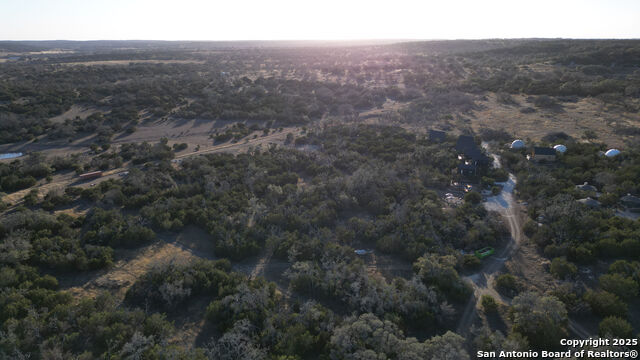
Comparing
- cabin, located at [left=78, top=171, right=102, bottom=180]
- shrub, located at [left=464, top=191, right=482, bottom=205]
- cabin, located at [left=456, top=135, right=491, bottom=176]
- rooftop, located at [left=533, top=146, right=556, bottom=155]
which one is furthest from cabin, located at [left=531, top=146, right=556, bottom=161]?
cabin, located at [left=78, top=171, right=102, bottom=180]

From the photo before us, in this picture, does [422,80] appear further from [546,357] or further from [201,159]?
[546,357]

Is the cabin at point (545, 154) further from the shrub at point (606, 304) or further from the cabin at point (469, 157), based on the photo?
the shrub at point (606, 304)

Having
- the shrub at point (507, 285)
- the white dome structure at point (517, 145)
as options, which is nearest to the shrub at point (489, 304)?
the shrub at point (507, 285)

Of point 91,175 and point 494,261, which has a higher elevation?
point 91,175

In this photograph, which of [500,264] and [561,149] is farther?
[561,149]

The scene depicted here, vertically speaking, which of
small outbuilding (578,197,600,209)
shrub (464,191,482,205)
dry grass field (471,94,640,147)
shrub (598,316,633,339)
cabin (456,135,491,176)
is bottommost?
shrub (598,316,633,339)

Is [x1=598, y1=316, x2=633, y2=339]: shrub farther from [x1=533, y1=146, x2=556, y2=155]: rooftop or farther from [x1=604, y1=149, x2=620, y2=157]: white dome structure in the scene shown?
[x1=604, y1=149, x2=620, y2=157]: white dome structure

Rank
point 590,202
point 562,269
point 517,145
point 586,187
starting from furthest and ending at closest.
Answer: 1. point 517,145
2. point 586,187
3. point 590,202
4. point 562,269

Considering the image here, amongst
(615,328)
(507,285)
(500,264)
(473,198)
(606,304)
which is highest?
(473,198)

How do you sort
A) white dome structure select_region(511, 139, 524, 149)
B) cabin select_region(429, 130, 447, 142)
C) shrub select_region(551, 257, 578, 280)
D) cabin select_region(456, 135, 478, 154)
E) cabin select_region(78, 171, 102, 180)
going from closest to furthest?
shrub select_region(551, 257, 578, 280) < cabin select_region(78, 171, 102, 180) < cabin select_region(456, 135, 478, 154) < white dome structure select_region(511, 139, 524, 149) < cabin select_region(429, 130, 447, 142)

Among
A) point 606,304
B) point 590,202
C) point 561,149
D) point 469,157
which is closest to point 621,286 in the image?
point 606,304

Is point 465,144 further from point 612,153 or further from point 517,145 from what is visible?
point 612,153

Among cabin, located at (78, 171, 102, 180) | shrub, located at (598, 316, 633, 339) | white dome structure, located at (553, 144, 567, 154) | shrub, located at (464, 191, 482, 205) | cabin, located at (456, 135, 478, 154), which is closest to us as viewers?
shrub, located at (598, 316, 633, 339)
